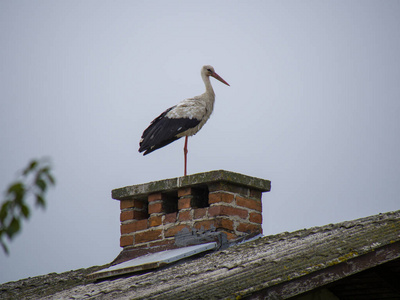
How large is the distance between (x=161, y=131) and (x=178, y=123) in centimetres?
24

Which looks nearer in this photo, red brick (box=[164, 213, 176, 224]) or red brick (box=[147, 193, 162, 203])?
red brick (box=[164, 213, 176, 224])

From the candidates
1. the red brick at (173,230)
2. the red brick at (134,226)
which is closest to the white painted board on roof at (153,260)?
the red brick at (173,230)

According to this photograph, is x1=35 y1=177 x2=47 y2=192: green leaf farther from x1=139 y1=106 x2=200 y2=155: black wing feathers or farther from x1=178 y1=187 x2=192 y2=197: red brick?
x1=139 y1=106 x2=200 y2=155: black wing feathers

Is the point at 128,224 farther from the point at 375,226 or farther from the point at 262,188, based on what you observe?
the point at 375,226

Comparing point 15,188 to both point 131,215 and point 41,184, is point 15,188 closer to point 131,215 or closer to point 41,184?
point 41,184

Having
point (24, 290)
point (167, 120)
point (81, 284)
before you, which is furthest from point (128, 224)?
point (167, 120)

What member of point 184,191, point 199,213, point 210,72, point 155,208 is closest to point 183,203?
point 184,191

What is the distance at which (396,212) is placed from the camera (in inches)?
210

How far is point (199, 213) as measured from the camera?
6.29 meters

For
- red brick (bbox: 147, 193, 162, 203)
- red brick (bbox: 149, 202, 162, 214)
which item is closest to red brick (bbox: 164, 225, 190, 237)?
red brick (bbox: 149, 202, 162, 214)

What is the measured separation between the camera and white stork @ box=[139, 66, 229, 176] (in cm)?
838

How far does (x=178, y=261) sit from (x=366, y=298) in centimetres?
153

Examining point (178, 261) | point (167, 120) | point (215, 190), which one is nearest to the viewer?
point (178, 261)

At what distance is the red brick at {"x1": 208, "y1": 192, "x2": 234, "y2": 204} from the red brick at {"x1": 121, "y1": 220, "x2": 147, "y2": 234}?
2.41 feet
